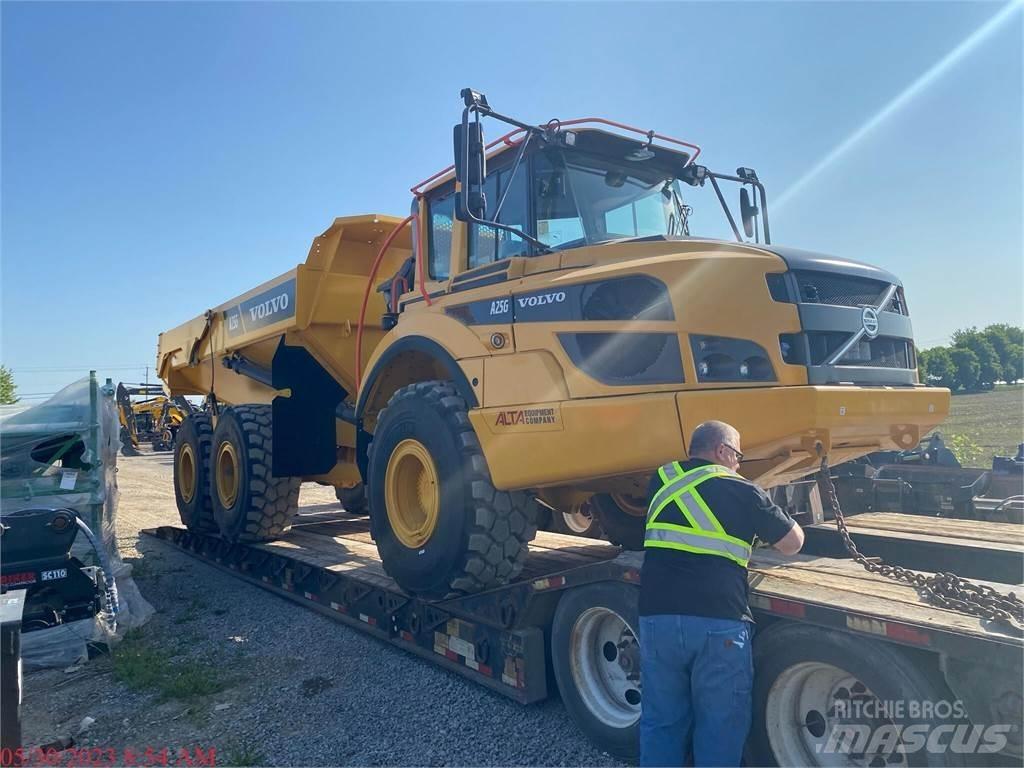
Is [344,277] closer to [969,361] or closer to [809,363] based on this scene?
[809,363]

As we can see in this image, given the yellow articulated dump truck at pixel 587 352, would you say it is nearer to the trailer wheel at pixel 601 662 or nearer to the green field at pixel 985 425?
the trailer wheel at pixel 601 662

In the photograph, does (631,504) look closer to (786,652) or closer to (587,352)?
(587,352)

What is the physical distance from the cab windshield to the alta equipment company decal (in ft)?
3.34

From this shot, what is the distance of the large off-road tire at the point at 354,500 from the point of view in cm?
995

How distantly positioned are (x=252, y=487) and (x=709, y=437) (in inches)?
224

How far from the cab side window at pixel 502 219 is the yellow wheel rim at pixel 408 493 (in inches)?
50.9

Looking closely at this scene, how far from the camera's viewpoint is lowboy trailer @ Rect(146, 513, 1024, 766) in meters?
2.62

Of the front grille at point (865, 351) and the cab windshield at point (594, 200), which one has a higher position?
the cab windshield at point (594, 200)

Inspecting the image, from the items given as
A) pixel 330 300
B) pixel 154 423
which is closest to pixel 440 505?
pixel 330 300

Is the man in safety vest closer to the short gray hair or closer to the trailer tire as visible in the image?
the short gray hair

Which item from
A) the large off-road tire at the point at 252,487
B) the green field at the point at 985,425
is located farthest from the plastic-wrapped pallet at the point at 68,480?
the green field at the point at 985,425

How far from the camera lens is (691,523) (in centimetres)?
297

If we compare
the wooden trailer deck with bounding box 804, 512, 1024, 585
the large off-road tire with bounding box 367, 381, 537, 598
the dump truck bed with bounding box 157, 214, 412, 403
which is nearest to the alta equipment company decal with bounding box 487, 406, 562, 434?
the large off-road tire with bounding box 367, 381, 537, 598

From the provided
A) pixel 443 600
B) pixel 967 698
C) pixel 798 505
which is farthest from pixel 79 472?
pixel 967 698
